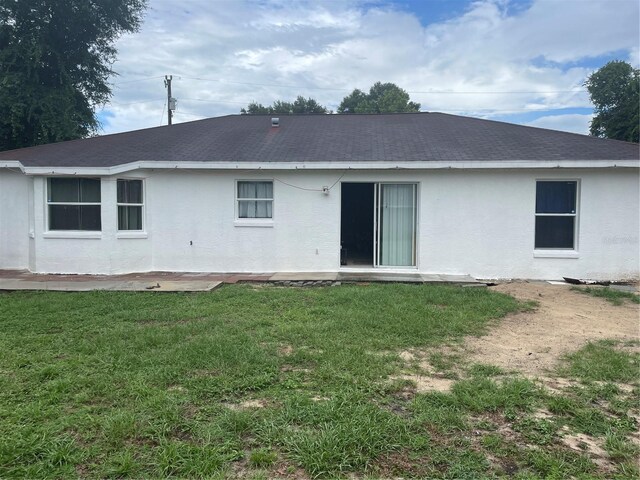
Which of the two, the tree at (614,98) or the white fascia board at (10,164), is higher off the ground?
the tree at (614,98)

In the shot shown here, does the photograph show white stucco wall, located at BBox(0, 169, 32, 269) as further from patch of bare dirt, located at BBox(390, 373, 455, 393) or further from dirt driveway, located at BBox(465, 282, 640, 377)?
dirt driveway, located at BBox(465, 282, 640, 377)

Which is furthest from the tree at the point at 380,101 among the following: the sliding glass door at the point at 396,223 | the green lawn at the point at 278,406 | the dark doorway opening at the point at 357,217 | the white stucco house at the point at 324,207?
the green lawn at the point at 278,406

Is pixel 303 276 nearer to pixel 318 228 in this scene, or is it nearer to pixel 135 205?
pixel 318 228

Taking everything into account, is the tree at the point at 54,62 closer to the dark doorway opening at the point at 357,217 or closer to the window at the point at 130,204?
the window at the point at 130,204

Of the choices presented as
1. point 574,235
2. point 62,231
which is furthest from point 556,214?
point 62,231

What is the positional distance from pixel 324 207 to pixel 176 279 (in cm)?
376

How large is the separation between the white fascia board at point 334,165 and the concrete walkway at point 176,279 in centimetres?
239

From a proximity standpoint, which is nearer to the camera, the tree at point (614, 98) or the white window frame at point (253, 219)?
the white window frame at point (253, 219)

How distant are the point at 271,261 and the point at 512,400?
757 cm

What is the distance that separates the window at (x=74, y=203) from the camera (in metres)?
10.2

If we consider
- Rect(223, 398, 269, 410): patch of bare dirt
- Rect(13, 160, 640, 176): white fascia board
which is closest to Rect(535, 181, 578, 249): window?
Rect(13, 160, 640, 176): white fascia board

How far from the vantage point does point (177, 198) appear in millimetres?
10633

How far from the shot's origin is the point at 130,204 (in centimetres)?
1045

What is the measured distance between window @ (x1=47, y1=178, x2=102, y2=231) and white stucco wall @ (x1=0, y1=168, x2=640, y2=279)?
252 mm
